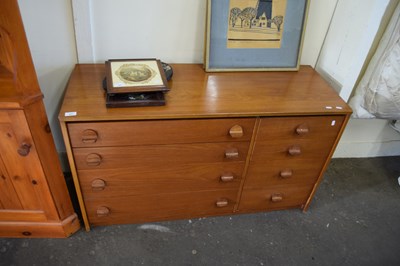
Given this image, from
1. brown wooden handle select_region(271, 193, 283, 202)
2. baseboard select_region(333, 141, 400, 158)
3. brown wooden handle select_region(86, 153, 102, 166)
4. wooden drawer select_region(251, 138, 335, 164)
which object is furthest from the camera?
baseboard select_region(333, 141, 400, 158)

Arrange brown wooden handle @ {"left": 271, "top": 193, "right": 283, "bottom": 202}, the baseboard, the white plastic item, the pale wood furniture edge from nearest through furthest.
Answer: the pale wood furniture edge, the white plastic item, brown wooden handle @ {"left": 271, "top": 193, "right": 283, "bottom": 202}, the baseboard

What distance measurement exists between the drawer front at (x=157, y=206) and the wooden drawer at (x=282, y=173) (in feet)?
0.45

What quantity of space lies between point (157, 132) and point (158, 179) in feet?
0.90

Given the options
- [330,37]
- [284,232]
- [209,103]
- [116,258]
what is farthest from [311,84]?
[116,258]

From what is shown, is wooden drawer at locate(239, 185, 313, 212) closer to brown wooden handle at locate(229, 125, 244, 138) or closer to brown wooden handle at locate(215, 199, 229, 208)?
brown wooden handle at locate(215, 199, 229, 208)

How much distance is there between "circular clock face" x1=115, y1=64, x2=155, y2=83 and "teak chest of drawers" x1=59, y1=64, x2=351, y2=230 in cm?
11

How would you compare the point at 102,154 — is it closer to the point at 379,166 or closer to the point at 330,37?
the point at 330,37

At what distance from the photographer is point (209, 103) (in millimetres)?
1140

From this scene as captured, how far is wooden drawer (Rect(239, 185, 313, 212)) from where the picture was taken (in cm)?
146

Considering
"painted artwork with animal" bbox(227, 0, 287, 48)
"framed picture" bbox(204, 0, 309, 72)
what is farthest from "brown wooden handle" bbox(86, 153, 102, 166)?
"painted artwork with animal" bbox(227, 0, 287, 48)

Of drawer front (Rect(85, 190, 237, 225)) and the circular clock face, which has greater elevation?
the circular clock face

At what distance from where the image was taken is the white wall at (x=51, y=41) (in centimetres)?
118

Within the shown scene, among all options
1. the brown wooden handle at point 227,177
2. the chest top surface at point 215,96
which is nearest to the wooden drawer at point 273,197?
the brown wooden handle at point 227,177

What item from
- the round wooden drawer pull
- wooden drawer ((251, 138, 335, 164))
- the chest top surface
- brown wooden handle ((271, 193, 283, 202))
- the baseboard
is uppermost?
the chest top surface
